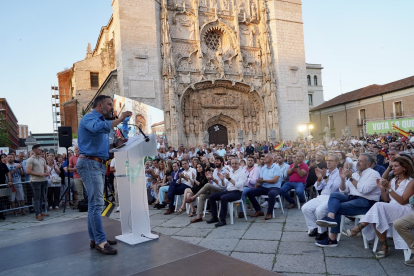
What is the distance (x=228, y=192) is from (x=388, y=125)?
626 inches

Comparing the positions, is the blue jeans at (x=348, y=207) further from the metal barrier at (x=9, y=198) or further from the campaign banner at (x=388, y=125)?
the campaign banner at (x=388, y=125)

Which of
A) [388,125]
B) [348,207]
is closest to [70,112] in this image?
[388,125]

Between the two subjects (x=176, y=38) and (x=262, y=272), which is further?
(x=176, y=38)

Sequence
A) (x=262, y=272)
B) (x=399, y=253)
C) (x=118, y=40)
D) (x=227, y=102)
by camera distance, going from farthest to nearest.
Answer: (x=227, y=102) < (x=118, y=40) < (x=399, y=253) < (x=262, y=272)

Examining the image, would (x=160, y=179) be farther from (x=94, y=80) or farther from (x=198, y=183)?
(x=94, y=80)

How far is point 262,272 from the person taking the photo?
3.04 metres

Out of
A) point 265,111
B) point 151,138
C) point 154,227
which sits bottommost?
point 154,227

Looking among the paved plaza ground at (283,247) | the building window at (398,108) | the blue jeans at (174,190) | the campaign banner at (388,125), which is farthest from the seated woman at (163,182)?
the building window at (398,108)

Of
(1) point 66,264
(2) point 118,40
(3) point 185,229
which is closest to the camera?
(1) point 66,264

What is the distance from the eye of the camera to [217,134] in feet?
70.1


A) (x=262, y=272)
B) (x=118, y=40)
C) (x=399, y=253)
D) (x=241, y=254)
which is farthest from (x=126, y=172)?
(x=118, y=40)

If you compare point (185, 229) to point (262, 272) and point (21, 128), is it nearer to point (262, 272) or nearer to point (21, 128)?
point (262, 272)

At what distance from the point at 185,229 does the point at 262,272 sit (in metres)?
2.76

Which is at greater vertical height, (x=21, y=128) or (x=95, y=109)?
(x=21, y=128)
